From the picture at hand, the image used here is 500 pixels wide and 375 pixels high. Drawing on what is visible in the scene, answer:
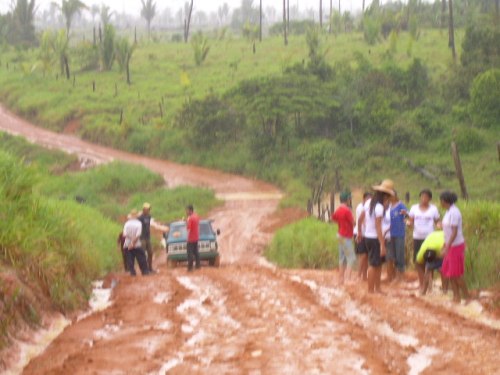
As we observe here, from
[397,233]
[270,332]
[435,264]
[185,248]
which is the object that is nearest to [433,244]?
[435,264]

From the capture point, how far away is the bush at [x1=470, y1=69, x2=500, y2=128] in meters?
37.0

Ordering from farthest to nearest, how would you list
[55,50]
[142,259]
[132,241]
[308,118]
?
[55,50], [308,118], [142,259], [132,241]

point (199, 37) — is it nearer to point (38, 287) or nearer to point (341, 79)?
point (341, 79)

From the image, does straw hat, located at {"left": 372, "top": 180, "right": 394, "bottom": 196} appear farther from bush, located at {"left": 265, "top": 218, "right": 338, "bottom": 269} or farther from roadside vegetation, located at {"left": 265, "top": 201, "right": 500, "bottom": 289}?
bush, located at {"left": 265, "top": 218, "right": 338, "bottom": 269}

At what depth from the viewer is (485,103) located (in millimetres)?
37688

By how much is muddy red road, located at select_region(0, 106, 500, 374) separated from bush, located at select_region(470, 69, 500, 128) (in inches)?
983

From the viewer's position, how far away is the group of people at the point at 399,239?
11.1m

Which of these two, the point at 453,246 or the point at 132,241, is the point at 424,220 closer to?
the point at 453,246

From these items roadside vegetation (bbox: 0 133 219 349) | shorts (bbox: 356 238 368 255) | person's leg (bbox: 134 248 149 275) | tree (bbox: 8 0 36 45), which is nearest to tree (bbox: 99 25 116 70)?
tree (bbox: 8 0 36 45)

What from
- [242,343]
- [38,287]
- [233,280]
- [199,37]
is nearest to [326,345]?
[242,343]

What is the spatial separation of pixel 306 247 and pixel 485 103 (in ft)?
63.5

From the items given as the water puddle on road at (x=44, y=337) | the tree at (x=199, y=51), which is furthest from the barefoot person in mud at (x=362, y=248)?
the tree at (x=199, y=51)

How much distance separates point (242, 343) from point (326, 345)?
0.84 metres

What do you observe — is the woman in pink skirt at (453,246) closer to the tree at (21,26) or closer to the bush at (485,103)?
the bush at (485,103)
